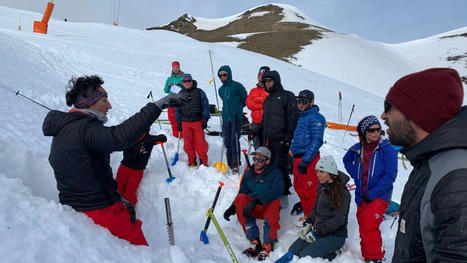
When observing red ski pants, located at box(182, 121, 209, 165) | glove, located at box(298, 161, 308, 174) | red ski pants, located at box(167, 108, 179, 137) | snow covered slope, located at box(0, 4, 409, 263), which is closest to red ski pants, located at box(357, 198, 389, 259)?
snow covered slope, located at box(0, 4, 409, 263)

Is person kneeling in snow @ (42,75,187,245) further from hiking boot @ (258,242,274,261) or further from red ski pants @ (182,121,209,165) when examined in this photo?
red ski pants @ (182,121,209,165)

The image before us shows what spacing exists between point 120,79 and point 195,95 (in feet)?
28.0

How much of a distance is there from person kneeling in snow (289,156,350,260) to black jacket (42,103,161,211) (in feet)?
8.20

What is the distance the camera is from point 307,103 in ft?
15.6

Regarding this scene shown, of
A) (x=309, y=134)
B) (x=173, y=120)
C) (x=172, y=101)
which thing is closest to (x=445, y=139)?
(x=172, y=101)

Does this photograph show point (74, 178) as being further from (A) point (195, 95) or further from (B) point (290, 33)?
(B) point (290, 33)

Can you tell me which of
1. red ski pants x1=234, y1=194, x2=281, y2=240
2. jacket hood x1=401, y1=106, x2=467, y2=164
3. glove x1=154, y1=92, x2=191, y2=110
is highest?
jacket hood x1=401, y1=106, x2=467, y2=164

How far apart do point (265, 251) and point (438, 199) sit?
316 centimetres

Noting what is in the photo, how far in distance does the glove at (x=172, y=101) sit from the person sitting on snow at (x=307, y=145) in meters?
→ 2.55

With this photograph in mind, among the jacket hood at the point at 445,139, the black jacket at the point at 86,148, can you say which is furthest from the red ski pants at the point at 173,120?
the jacket hood at the point at 445,139

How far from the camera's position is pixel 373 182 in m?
3.94

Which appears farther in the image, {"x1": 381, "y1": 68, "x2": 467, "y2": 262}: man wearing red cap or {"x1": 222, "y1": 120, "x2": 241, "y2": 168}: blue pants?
{"x1": 222, "y1": 120, "x2": 241, "y2": 168}: blue pants

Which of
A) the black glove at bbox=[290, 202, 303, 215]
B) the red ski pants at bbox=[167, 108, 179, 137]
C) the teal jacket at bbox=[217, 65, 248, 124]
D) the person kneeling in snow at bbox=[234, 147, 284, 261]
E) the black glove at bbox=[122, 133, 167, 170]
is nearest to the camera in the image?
the person kneeling in snow at bbox=[234, 147, 284, 261]

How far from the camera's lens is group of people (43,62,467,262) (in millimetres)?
1358
